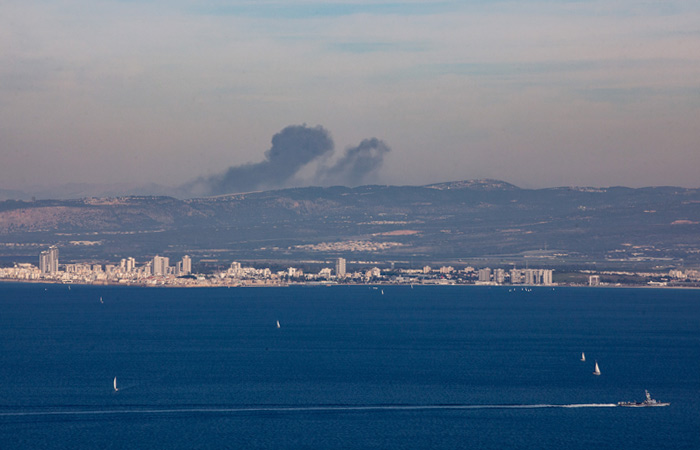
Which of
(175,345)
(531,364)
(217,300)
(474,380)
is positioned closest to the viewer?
(474,380)

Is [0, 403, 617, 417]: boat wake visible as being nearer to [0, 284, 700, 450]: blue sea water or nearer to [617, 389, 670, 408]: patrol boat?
[0, 284, 700, 450]: blue sea water

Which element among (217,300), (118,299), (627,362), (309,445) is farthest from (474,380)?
(118,299)

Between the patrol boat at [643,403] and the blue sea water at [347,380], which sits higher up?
the patrol boat at [643,403]

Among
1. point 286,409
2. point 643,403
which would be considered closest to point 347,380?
point 286,409

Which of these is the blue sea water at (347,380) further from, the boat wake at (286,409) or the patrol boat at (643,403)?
the patrol boat at (643,403)

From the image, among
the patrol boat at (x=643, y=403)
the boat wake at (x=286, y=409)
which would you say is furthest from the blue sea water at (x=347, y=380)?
the patrol boat at (x=643, y=403)

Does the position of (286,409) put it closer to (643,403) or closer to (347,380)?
(347,380)

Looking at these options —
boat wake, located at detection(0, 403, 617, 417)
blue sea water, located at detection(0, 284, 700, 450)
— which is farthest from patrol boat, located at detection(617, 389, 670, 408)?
blue sea water, located at detection(0, 284, 700, 450)

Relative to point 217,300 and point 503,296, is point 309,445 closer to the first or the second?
point 217,300
